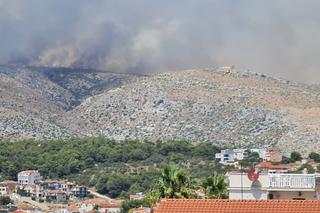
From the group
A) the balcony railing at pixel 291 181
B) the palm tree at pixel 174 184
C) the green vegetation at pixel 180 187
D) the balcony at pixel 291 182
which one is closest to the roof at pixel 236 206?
the balcony at pixel 291 182

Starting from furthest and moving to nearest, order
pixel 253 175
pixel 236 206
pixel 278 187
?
pixel 278 187 → pixel 253 175 → pixel 236 206

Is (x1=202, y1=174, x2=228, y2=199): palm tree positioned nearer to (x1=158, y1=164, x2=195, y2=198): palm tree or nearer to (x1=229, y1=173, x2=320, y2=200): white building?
(x1=158, y1=164, x2=195, y2=198): palm tree

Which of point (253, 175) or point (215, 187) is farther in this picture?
point (215, 187)

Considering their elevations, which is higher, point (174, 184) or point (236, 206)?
point (174, 184)

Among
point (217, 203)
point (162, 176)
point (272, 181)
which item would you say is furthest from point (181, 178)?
point (217, 203)

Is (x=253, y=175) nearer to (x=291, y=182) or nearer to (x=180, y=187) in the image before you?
(x=291, y=182)

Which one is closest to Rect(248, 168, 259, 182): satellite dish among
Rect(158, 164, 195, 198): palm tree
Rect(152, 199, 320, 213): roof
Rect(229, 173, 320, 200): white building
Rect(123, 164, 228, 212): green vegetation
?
Rect(229, 173, 320, 200): white building

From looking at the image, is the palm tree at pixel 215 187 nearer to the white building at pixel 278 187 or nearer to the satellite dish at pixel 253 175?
the white building at pixel 278 187

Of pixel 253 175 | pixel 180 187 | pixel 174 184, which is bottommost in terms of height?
pixel 180 187

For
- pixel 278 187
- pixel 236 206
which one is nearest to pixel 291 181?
pixel 278 187
